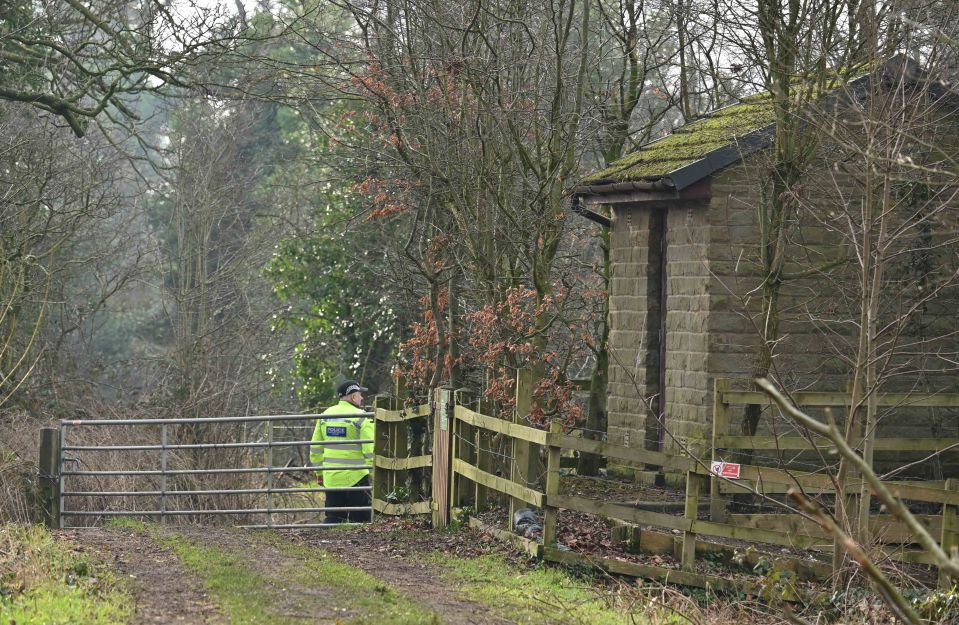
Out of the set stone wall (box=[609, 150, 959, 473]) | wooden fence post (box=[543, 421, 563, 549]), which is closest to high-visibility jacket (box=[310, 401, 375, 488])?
stone wall (box=[609, 150, 959, 473])

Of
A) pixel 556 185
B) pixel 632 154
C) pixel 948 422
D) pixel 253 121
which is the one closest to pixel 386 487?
pixel 556 185

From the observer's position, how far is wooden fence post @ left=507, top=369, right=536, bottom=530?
11062 mm

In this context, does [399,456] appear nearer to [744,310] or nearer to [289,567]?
[744,310]

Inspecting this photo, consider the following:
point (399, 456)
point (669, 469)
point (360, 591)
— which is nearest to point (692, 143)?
point (669, 469)

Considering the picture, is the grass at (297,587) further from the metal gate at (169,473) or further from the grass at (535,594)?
the metal gate at (169,473)

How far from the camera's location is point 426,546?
480 inches

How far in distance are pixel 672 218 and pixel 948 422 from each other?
388 cm

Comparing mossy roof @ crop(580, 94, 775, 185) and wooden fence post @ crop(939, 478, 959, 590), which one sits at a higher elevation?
mossy roof @ crop(580, 94, 775, 185)

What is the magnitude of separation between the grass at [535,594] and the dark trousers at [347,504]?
5063 mm

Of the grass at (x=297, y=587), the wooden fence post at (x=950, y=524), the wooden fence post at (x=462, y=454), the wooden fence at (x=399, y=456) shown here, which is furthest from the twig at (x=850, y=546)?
the wooden fence at (x=399, y=456)

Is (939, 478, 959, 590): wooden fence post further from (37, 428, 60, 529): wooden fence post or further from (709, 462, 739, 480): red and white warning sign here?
(37, 428, 60, 529): wooden fence post

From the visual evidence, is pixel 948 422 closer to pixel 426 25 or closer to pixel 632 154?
pixel 632 154

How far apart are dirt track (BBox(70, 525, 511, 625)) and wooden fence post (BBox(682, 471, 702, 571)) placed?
197 cm

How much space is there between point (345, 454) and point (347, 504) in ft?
2.23
